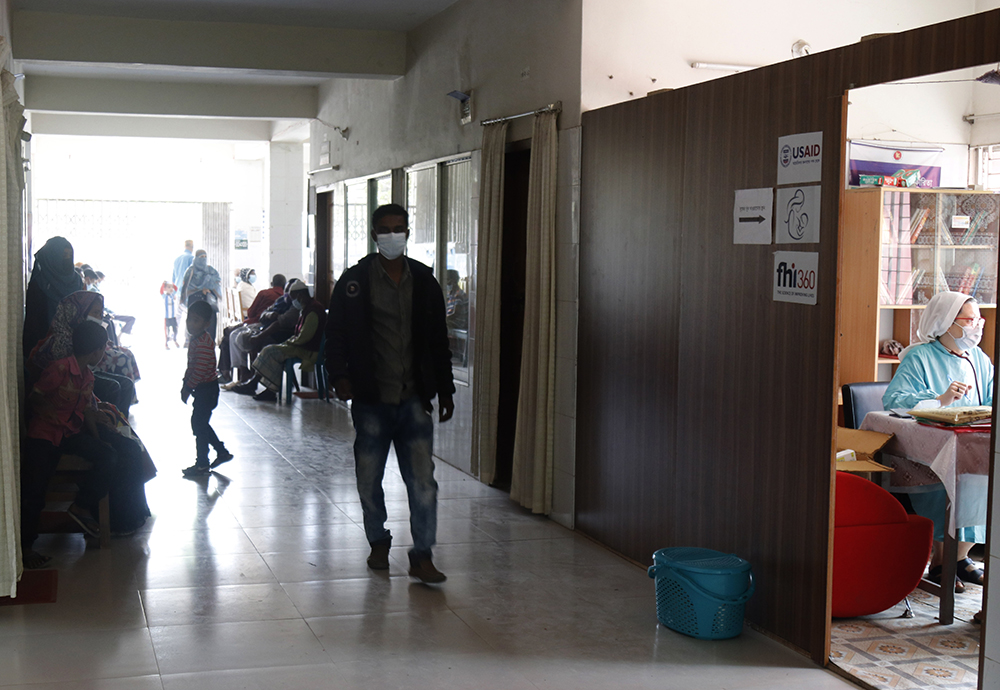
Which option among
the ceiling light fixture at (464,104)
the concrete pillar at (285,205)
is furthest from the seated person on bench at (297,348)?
the concrete pillar at (285,205)

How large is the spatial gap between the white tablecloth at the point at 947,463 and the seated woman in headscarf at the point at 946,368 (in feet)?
1.22

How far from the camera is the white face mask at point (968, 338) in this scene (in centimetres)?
493

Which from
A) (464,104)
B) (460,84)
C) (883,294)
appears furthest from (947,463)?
(460,84)

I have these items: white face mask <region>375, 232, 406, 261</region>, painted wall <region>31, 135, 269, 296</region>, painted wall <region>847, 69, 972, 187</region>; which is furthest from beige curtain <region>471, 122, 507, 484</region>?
painted wall <region>31, 135, 269, 296</region>

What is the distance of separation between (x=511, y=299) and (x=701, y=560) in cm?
282

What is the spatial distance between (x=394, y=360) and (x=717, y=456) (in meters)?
1.46

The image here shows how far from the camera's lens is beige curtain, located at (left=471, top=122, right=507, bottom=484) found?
633cm

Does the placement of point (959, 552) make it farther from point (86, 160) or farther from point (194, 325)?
point (86, 160)

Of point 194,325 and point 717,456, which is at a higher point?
point 194,325

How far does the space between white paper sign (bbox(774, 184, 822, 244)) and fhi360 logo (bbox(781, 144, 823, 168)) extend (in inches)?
4.0

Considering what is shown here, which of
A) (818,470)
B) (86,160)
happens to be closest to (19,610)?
(818,470)

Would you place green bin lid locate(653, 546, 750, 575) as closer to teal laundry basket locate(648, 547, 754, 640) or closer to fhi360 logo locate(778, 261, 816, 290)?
teal laundry basket locate(648, 547, 754, 640)

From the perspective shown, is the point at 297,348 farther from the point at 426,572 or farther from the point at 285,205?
the point at 426,572

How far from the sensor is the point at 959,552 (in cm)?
473
